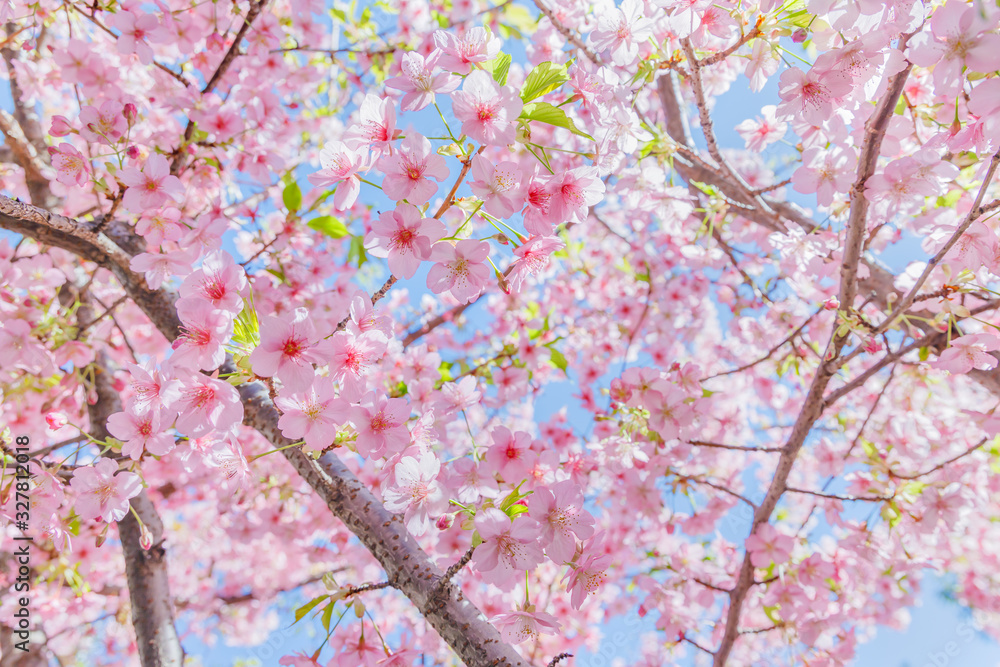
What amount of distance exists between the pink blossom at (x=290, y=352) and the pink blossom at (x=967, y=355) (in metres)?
1.72

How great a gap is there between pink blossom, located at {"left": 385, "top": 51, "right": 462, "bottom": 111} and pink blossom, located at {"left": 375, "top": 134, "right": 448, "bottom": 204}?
3.5 inches

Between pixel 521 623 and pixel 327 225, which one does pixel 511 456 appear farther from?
pixel 327 225

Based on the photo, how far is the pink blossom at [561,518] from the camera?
1.28 metres

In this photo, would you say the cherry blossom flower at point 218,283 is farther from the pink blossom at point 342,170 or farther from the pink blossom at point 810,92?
the pink blossom at point 810,92

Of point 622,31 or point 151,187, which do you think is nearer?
point 622,31

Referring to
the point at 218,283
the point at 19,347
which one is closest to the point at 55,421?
the point at 19,347

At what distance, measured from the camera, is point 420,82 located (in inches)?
44.0

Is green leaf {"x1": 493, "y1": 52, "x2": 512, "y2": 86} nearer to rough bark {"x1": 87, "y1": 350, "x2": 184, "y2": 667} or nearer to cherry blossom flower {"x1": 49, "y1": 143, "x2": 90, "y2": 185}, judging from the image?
cherry blossom flower {"x1": 49, "y1": 143, "x2": 90, "y2": 185}

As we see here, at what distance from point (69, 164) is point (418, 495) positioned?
151 cm

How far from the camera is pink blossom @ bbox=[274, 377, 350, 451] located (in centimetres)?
117

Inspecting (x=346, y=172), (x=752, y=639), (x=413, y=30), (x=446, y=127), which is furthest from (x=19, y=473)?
(x=752, y=639)

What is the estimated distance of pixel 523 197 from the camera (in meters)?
1.19

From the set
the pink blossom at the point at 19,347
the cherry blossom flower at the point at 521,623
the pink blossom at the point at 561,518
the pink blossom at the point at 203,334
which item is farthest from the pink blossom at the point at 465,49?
the pink blossom at the point at 19,347

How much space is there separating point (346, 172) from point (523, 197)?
0.39 meters
